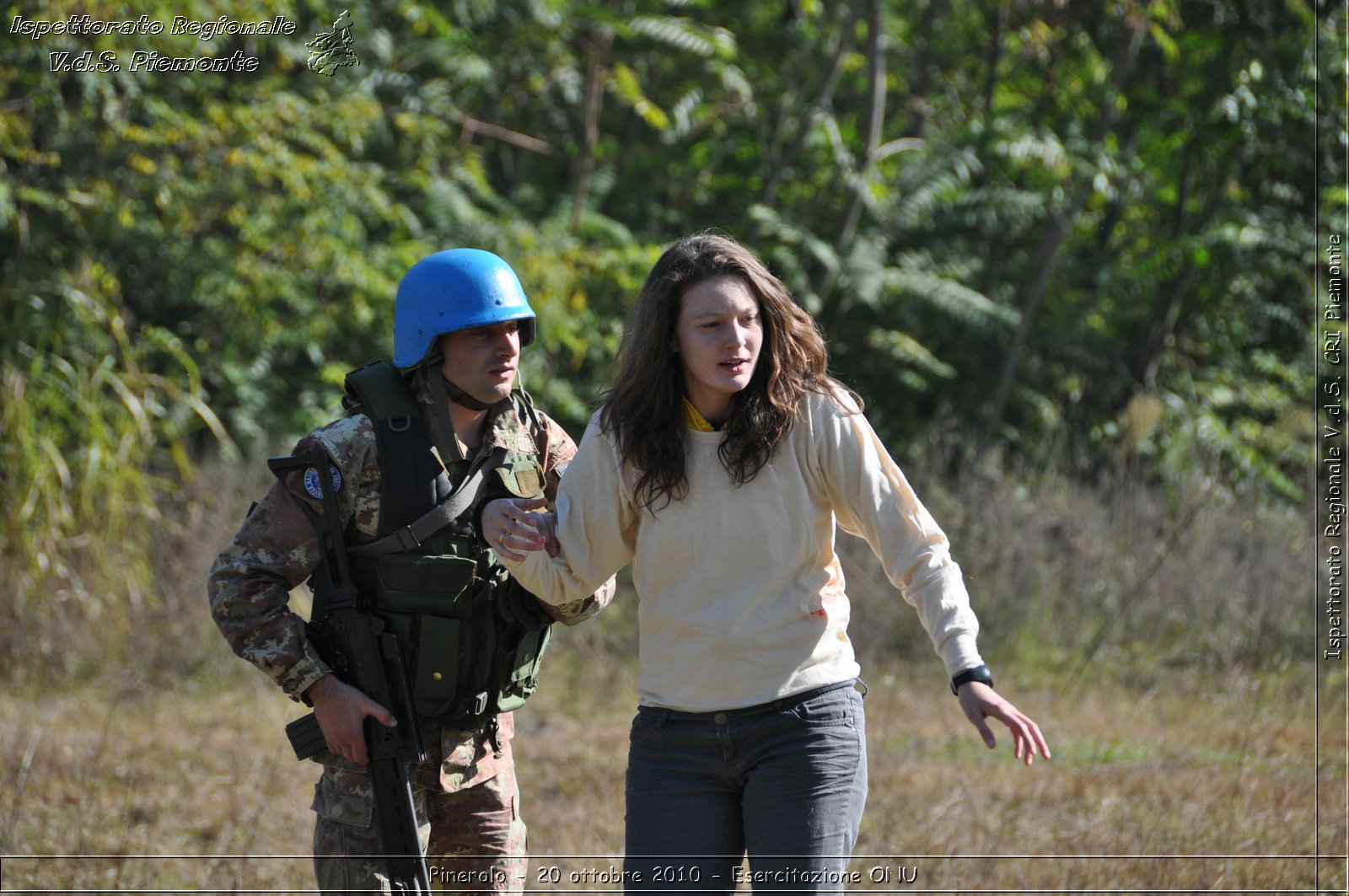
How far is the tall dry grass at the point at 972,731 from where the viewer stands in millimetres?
4531

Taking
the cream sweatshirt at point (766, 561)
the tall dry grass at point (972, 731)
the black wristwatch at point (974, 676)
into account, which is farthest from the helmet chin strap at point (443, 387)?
the tall dry grass at point (972, 731)

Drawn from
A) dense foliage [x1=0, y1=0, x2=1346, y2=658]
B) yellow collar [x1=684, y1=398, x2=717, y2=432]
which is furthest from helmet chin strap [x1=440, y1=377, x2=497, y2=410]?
dense foliage [x1=0, y1=0, x2=1346, y2=658]

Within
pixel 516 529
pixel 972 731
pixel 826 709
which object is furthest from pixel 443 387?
pixel 972 731

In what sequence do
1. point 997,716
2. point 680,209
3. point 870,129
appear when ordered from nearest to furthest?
1. point 997,716
2. point 870,129
3. point 680,209

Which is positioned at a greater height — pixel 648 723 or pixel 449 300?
pixel 449 300

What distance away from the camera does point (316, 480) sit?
9.78ft

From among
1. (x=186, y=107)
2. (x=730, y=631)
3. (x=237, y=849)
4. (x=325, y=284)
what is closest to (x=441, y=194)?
(x=325, y=284)

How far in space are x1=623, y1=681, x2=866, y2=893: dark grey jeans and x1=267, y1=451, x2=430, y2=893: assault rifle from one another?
579mm

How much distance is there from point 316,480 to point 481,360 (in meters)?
0.49

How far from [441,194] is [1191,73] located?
6.98m

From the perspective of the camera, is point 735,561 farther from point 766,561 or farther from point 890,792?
point 890,792

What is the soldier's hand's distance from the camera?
2.92m

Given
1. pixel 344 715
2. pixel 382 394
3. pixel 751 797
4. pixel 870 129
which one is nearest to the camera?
→ pixel 751 797

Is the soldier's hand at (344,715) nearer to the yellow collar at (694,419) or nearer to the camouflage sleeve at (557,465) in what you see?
the camouflage sleeve at (557,465)
